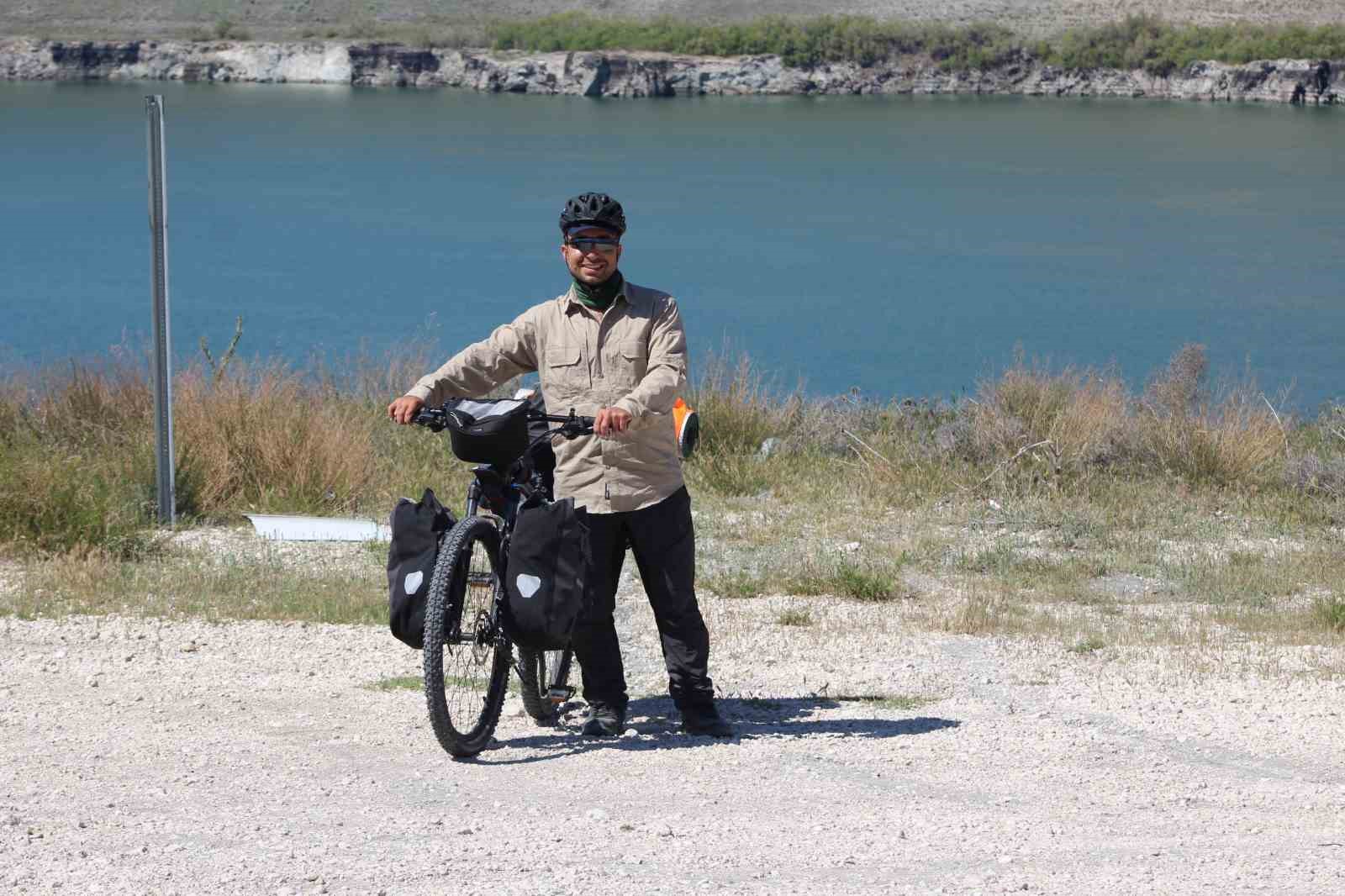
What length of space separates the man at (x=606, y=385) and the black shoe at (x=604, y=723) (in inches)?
11.7

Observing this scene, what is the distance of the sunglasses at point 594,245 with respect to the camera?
15.4 ft

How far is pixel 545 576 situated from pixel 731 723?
108cm

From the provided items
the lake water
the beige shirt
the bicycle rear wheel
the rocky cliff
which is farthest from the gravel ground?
the rocky cliff

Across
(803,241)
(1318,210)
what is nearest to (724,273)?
(803,241)

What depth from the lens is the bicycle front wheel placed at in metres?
4.50

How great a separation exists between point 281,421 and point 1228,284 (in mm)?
20881

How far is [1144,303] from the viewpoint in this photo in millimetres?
25641

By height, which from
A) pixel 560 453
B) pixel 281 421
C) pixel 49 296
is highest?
pixel 560 453

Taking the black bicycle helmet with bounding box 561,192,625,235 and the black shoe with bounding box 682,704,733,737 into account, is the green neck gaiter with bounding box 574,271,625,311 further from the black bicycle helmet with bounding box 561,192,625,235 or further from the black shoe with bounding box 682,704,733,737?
the black shoe with bounding box 682,704,733,737

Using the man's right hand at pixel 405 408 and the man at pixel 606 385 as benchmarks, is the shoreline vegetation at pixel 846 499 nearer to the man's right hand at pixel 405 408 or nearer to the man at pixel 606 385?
the man at pixel 606 385

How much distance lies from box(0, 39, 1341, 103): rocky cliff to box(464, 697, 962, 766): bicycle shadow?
55749 millimetres

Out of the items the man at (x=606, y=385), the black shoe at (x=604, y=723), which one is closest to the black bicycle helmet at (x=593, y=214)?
the man at (x=606, y=385)

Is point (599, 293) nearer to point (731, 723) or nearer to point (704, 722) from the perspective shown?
point (704, 722)

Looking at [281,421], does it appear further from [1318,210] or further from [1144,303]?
[1318,210]
